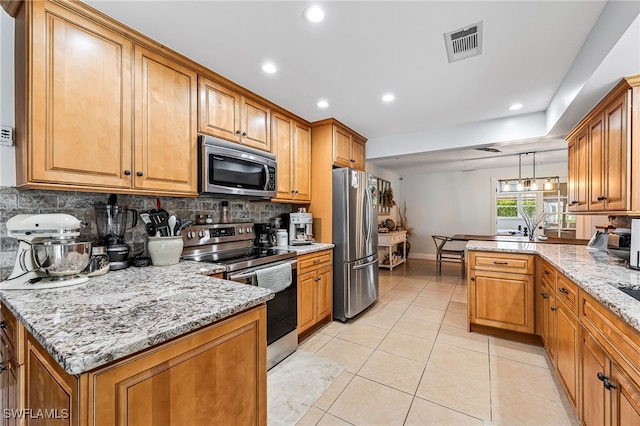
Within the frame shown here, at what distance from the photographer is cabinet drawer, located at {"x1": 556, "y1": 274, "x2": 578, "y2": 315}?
1543mm

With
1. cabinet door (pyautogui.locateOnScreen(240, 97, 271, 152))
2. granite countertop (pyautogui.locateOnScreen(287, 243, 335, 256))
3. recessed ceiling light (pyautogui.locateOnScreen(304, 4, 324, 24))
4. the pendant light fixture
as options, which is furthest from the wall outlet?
the pendant light fixture

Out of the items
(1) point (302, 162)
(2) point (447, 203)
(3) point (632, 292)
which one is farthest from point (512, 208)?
(3) point (632, 292)

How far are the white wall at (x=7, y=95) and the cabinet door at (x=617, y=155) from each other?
3579 millimetres

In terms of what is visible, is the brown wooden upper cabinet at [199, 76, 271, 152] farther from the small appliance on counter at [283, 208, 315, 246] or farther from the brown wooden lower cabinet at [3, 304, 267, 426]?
the brown wooden lower cabinet at [3, 304, 267, 426]

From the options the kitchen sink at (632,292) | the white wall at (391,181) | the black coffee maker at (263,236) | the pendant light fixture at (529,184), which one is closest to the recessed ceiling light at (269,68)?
the black coffee maker at (263,236)

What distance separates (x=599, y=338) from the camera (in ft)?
4.03

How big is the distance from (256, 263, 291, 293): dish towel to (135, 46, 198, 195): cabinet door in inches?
32.3

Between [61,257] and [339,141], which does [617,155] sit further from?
[61,257]

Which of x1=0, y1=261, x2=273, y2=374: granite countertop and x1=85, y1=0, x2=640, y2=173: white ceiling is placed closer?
x1=0, y1=261, x2=273, y2=374: granite countertop

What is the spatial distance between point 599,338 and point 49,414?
7.11 ft

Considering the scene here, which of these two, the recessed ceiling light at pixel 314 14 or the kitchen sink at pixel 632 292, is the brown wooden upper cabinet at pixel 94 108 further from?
the kitchen sink at pixel 632 292

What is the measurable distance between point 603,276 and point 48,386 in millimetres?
2571

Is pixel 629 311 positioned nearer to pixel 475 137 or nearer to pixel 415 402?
pixel 415 402

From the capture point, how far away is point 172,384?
864 millimetres
